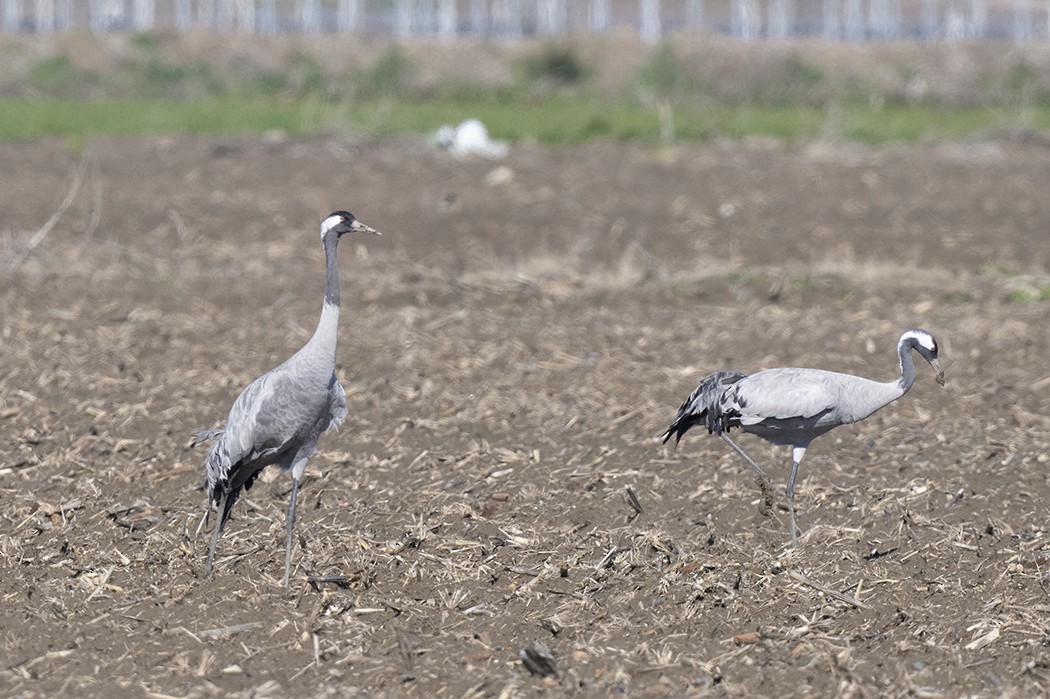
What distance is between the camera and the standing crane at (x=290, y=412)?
692 cm

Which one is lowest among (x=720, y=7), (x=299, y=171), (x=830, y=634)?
(x=830, y=634)

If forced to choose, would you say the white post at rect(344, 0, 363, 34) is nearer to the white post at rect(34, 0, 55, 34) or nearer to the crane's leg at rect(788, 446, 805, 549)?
the white post at rect(34, 0, 55, 34)

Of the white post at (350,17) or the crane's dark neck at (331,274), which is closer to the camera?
the crane's dark neck at (331,274)

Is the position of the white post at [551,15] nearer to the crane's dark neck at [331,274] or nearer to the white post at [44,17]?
the white post at [44,17]

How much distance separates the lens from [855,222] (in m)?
17.0

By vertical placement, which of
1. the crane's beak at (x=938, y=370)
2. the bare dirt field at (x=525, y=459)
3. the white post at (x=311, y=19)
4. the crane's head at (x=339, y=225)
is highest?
the white post at (x=311, y=19)

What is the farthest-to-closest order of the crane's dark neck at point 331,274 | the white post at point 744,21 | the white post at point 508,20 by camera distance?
the white post at point 508,20, the white post at point 744,21, the crane's dark neck at point 331,274

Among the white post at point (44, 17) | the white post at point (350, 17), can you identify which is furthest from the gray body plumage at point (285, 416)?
the white post at point (44, 17)

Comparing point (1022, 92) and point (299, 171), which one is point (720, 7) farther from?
point (299, 171)

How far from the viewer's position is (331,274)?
6965mm

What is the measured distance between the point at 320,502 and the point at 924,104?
97.4 feet

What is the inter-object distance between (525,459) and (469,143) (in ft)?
48.6

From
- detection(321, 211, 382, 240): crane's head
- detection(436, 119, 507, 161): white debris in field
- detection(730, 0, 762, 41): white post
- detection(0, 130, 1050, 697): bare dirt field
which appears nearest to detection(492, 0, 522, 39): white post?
detection(730, 0, 762, 41): white post

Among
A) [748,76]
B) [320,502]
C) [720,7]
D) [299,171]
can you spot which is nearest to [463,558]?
[320,502]
